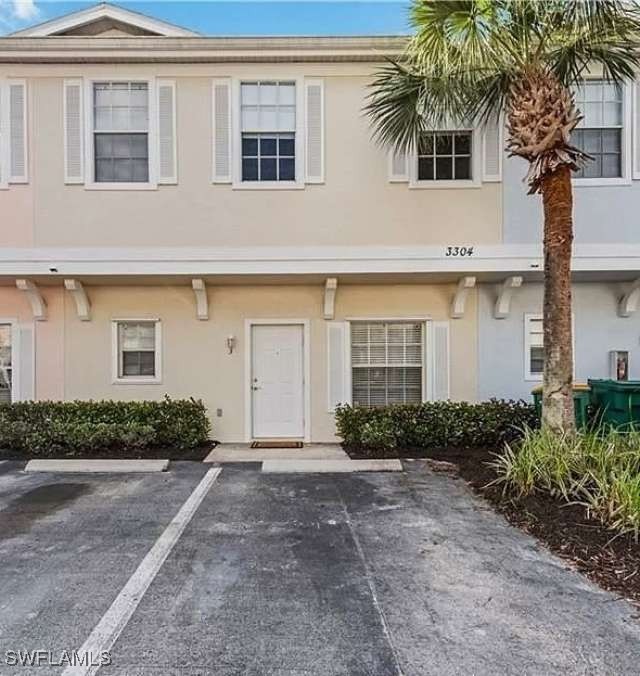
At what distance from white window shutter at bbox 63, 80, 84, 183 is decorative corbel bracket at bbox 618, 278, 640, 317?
9324 mm

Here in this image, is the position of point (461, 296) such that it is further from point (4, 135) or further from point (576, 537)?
point (4, 135)

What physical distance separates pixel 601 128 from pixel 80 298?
9.09 meters

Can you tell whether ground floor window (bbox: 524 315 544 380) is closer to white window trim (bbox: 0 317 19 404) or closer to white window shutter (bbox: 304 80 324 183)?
white window shutter (bbox: 304 80 324 183)

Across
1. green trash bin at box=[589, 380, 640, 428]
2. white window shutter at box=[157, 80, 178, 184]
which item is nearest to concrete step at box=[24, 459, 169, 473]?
white window shutter at box=[157, 80, 178, 184]

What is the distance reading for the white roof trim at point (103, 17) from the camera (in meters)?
8.54

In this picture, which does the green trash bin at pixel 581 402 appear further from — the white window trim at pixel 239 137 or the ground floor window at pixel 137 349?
the ground floor window at pixel 137 349

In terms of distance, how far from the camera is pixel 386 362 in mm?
8867

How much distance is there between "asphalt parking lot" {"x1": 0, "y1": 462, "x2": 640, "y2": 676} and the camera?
2.80 metres

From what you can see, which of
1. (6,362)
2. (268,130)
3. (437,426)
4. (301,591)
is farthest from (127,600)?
(268,130)

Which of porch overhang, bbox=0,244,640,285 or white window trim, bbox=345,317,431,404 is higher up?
porch overhang, bbox=0,244,640,285

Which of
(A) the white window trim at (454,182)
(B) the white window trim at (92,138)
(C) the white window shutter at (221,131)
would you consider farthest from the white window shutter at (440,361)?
(B) the white window trim at (92,138)

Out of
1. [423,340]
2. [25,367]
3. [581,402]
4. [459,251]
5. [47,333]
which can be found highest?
[459,251]

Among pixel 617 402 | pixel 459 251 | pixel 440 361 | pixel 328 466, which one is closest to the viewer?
pixel 328 466

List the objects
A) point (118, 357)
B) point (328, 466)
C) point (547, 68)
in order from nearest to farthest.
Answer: point (547, 68), point (328, 466), point (118, 357)
